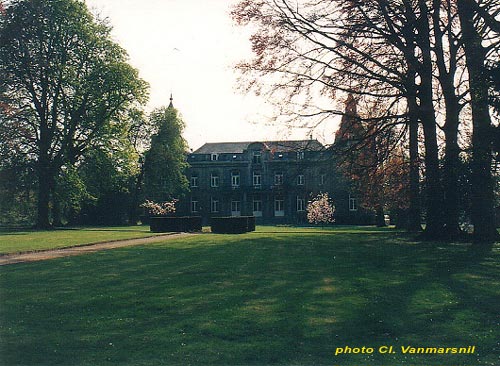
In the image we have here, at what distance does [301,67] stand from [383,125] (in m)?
4.96

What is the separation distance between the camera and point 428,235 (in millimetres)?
21750

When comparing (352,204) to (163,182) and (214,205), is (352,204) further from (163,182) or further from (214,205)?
(163,182)

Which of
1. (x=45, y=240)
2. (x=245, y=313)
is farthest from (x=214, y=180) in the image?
(x=245, y=313)

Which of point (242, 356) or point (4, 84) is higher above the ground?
point (4, 84)

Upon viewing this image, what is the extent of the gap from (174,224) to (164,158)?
2625 cm

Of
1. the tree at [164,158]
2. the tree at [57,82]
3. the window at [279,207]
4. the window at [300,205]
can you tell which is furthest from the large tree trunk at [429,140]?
the window at [279,207]

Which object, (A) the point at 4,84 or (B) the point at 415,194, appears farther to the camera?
(A) the point at 4,84

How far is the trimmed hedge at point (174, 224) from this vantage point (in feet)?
117

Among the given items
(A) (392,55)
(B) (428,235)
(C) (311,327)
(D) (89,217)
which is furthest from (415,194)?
(D) (89,217)

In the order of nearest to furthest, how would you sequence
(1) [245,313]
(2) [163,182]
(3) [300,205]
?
1. (1) [245,313]
2. (2) [163,182]
3. (3) [300,205]

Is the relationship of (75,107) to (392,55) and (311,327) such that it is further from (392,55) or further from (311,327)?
(311,327)

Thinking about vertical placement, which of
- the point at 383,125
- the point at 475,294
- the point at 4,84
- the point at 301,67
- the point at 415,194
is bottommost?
the point at 475,294

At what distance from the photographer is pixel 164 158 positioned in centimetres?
6084

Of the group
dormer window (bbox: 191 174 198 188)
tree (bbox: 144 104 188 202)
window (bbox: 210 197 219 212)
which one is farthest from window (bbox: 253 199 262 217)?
tree (bbox: 144 104 188 202)
